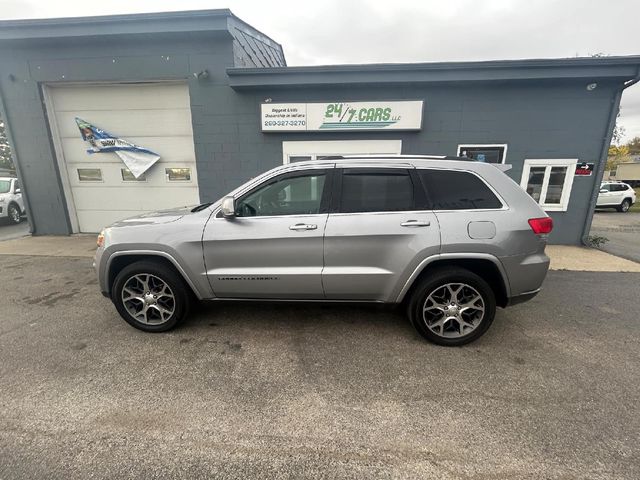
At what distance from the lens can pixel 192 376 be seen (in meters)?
2.55

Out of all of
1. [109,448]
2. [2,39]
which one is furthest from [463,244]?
[2,39]

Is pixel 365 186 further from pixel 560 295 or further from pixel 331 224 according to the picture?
pixel 560 295

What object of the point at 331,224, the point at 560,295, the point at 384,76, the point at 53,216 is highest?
the point at 384,76

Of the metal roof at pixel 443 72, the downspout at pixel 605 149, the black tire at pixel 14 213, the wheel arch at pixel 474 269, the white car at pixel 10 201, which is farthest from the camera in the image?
the black tire at pixel 14 213

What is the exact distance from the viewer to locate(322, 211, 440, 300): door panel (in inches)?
111

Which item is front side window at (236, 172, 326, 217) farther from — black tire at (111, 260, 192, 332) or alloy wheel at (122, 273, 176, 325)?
alloy wheel at (122, 273, 176, 325)

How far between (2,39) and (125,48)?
2.86 m

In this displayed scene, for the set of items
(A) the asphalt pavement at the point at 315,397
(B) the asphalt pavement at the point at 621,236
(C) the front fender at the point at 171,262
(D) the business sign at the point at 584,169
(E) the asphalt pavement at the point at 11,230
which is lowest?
(B) the asphalt pavement at the point at 621,236

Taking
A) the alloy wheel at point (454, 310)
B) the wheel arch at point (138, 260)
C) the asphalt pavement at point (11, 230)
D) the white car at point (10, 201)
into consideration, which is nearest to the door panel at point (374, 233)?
the alloy wheel at point (454, 310)

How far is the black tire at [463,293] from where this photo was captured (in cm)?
284

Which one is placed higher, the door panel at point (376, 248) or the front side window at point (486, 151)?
the front side window at point (486, 151)

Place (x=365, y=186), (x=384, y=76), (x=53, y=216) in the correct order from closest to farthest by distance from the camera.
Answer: (x=365, y=186) < (x=384, y=76) < (x=53, y=216)

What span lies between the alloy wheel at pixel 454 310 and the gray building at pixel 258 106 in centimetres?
460

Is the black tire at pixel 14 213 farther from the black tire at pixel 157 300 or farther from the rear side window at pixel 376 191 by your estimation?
the rear side window at pixel 376 191
